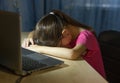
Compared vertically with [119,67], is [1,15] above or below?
above

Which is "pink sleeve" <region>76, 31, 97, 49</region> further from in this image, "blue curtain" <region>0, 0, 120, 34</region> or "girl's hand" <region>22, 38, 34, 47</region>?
"blue curtain" <region>0, 0, 120, 34</region>

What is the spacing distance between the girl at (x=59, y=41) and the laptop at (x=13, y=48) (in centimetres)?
22

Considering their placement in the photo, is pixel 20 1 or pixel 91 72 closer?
pixel 91 72

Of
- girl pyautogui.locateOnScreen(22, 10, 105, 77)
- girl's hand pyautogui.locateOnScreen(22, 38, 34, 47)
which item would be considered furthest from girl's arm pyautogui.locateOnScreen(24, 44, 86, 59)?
girl's hand pyautogui.locateOnScreen(22, 38, 34, 47)

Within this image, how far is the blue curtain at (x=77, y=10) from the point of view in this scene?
2465 mm

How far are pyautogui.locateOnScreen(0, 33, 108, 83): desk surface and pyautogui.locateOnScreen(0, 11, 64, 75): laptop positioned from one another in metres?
0.03

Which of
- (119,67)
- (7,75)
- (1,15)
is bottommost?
(119,67)

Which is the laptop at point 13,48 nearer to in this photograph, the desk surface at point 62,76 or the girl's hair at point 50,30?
the desk surface at point 62,76

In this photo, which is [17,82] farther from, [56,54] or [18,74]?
[56,54]

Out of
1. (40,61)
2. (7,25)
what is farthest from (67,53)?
(7,25)

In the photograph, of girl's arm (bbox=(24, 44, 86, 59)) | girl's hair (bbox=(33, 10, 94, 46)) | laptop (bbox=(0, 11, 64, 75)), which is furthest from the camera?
girl's hair (bbox=(33, 10, 94, 46))

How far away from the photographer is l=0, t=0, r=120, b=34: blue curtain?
2.46m

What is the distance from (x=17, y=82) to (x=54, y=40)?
1.74 ft

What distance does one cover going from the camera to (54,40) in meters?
1.53
